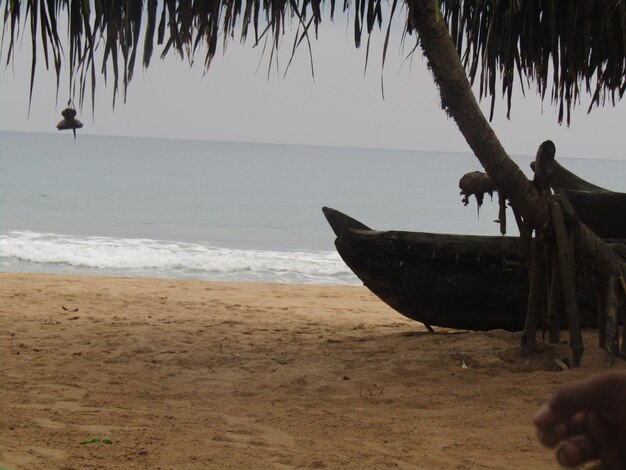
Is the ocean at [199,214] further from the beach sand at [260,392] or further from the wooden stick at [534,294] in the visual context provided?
the wooden stick at [534,294]

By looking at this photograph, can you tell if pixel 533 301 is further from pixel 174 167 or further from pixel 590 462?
pixel 174 167

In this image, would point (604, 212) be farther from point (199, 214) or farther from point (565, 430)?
point (199, 214)

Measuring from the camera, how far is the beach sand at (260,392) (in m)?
3.50

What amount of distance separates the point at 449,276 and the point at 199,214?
22038 mm

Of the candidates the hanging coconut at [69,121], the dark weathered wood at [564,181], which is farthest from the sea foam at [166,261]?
the hanging coconut at [69,121]

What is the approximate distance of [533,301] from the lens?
5.06 meters

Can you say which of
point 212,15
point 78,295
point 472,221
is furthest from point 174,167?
point 212,15

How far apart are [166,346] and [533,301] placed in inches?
104

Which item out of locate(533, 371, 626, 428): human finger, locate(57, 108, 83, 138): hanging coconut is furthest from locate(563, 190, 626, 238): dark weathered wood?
locate(533, 371, 626, 428): human finger

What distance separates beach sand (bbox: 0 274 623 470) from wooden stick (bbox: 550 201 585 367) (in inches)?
10.1

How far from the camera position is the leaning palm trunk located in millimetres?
4570

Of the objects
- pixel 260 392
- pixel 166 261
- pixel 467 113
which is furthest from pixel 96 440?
pixel 166 261

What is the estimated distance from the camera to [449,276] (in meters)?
6.29

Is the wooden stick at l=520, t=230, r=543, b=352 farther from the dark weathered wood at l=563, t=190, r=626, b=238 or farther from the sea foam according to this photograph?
the sea foam
